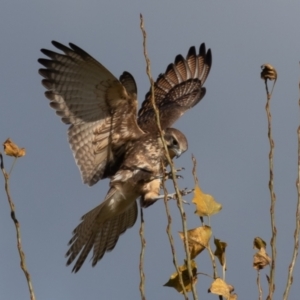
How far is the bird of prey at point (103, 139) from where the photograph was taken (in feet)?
23.0

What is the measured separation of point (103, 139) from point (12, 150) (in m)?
4.12

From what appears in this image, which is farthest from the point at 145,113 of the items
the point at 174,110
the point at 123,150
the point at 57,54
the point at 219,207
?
the point at 219,207

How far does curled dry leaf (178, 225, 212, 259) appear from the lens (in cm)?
300

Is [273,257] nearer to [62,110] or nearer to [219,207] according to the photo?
[219,207]

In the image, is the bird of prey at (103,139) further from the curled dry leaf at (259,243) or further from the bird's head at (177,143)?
the curled dry leaf at (259,243)

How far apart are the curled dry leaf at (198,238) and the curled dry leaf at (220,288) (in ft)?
0.74

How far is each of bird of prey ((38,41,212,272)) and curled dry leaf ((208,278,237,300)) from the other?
4.17 meters

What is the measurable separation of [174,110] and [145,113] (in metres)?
0.41

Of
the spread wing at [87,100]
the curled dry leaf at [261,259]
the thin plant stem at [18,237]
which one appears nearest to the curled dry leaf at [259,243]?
the curled dry leaf at [261,259]

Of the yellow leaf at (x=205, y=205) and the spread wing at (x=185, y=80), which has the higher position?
the spread wing at (x=185, y=80)

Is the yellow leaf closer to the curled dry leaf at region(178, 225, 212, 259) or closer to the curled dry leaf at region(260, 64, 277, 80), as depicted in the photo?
the curled dry leaf at region(178, 225, 212, 259)

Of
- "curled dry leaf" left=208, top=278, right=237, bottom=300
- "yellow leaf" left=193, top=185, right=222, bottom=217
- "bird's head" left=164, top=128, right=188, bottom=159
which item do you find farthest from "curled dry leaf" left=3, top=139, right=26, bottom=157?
"bird's head" left=164, top=128, right=188, bottom=159

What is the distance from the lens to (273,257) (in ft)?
9.16

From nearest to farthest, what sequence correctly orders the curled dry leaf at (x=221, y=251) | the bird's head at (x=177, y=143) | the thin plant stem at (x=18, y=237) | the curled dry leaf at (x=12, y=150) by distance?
the thin plant stem at (x=18, y=237) < the curled dry leaf at (x=221, y=251) < the curled dry leaf at (x=12, y=150) < the bird's head at (x=177, y=143)
